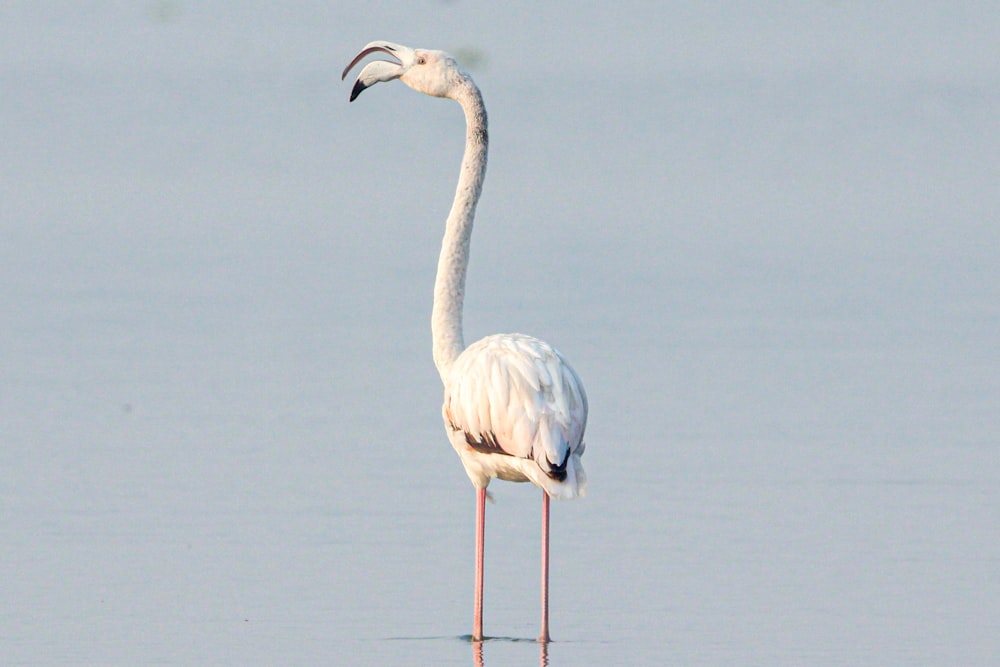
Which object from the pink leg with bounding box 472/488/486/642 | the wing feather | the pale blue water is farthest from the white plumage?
the pale blue water

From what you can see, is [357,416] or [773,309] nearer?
[357,416]

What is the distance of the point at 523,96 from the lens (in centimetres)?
3491

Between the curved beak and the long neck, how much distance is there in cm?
26

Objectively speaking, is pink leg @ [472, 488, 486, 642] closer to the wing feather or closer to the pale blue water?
the pale blue water

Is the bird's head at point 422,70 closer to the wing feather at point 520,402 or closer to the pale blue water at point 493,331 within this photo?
the wing feather at point 520,402

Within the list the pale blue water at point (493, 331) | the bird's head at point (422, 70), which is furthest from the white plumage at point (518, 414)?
the bird's head at point (422, 70)

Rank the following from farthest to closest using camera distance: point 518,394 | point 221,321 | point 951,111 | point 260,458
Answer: point 951,111, point 221,321, point 260,458, point 518,394

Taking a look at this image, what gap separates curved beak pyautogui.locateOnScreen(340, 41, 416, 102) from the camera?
8.80 meters

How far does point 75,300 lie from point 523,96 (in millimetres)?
20116

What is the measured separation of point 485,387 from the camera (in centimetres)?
813

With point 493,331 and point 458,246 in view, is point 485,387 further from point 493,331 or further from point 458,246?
point 493,331

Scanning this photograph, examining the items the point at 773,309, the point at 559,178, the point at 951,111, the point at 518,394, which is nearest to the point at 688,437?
the point at 518,394

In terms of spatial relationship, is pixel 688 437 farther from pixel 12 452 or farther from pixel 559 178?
pixel 559 178

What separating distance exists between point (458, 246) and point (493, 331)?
203 inches
